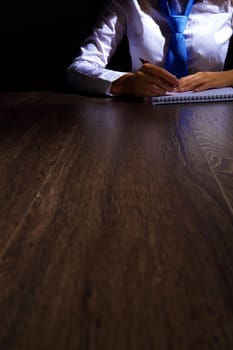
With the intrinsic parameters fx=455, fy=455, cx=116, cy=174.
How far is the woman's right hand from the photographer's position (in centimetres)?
129

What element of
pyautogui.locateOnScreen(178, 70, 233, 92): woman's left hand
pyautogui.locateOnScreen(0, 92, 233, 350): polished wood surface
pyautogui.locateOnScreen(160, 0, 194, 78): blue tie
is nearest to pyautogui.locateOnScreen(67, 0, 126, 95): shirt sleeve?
pyautogui.locateOnScreen(160, 0, 194, 78): blue tie

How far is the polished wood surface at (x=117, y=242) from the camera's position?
289mm

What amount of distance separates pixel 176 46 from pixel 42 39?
844 millimetres

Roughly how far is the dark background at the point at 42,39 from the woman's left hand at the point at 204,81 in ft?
2.42

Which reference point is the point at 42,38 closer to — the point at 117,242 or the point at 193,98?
the point at 193,98

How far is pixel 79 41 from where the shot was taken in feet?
6.98

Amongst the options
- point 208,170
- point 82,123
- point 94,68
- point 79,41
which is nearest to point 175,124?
point 82,123

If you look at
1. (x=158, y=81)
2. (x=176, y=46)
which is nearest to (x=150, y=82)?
(x=158, y=81)

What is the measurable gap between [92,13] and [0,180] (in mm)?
1663

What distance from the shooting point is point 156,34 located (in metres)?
1.61

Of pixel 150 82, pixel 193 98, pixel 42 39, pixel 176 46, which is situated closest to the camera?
pixel 193 98

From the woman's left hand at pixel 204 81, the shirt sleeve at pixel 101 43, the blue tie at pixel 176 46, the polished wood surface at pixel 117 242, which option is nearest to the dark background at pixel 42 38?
the shirt sleeve at pixel 101 43

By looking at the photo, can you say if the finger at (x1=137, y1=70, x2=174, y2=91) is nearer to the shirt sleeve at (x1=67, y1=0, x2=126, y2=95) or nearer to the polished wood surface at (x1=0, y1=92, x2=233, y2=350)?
the shirt sleeve at (x1=67, y1=0, x2=126, y2=95)

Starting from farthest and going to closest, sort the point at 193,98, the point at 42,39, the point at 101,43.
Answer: the point at 42,39
the point at 101,43
the point at 193,98
